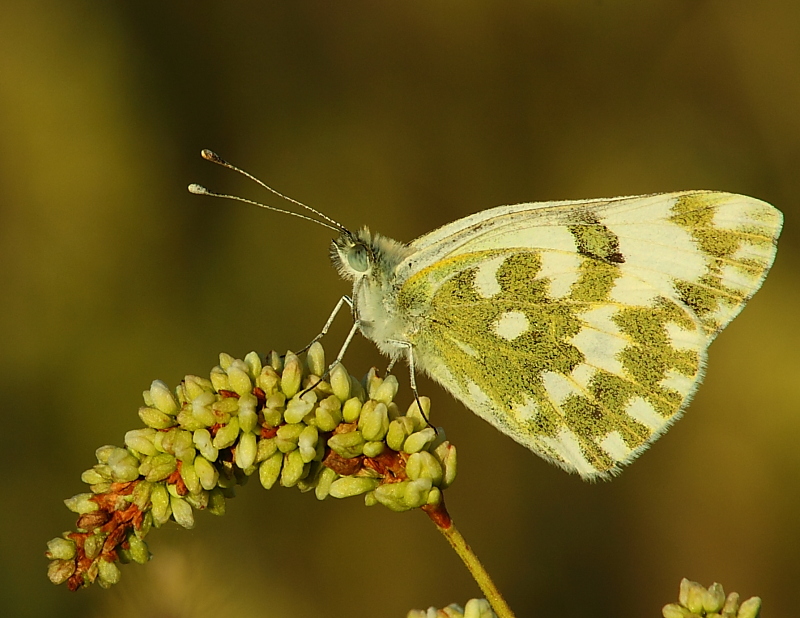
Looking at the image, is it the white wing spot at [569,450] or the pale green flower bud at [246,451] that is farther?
the white wing spot at [569,450]

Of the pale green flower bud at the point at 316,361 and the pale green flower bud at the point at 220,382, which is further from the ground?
the pale green flower bud at the point at 220,382

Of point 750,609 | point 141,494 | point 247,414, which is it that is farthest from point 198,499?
point 750,609

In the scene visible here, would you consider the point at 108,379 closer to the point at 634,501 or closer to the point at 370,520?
the point at 370,520

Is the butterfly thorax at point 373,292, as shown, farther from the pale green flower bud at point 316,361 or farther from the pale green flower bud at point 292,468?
the pale green flower bud at point 292,468

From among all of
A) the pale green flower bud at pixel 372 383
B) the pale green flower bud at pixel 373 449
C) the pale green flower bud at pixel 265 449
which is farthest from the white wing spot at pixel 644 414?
the pale green flower bud at pixel 265 449

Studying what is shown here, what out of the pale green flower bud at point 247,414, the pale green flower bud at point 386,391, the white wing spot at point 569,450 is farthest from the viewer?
the white wing spot at point 569,450
